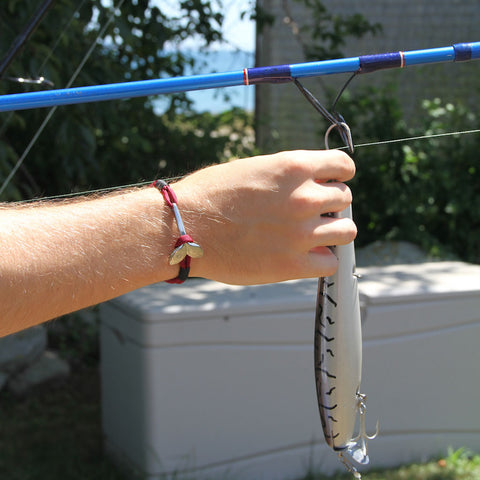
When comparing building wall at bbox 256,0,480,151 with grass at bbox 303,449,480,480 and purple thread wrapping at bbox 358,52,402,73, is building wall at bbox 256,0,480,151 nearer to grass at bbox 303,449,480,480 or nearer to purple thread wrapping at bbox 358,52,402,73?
grass at bbox 303,449,480,480

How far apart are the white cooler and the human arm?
155cm

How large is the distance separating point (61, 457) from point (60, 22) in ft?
7.16

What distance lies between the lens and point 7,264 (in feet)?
3.09

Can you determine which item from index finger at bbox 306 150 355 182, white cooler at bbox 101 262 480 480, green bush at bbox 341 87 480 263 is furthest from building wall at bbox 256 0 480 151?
index finger at bbox 306 150 355 182

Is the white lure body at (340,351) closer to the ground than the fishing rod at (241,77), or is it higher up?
closer to the ground

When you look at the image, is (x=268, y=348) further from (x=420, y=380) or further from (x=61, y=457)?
(x=61, y=457)

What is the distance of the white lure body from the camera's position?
1.17 meters

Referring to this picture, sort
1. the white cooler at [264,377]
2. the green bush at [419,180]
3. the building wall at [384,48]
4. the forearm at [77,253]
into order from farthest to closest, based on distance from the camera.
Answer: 1. the building wall at [384,48]
2. the green bush at [419,180]
3. the white cooler at [264,377]
4. the forearm at [77,253]

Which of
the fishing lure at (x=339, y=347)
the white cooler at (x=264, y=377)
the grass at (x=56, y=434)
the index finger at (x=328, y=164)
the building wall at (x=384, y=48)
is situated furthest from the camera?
the building wall at (x=384, y=48)

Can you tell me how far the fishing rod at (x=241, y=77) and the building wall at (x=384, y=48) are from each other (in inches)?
151

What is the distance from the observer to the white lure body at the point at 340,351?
117cm

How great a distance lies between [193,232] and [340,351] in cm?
36

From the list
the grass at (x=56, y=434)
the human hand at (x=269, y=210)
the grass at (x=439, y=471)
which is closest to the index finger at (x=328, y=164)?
the human hand at (x=269, y=210)

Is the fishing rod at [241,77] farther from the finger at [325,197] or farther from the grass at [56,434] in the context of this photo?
the grass at [56,434]
